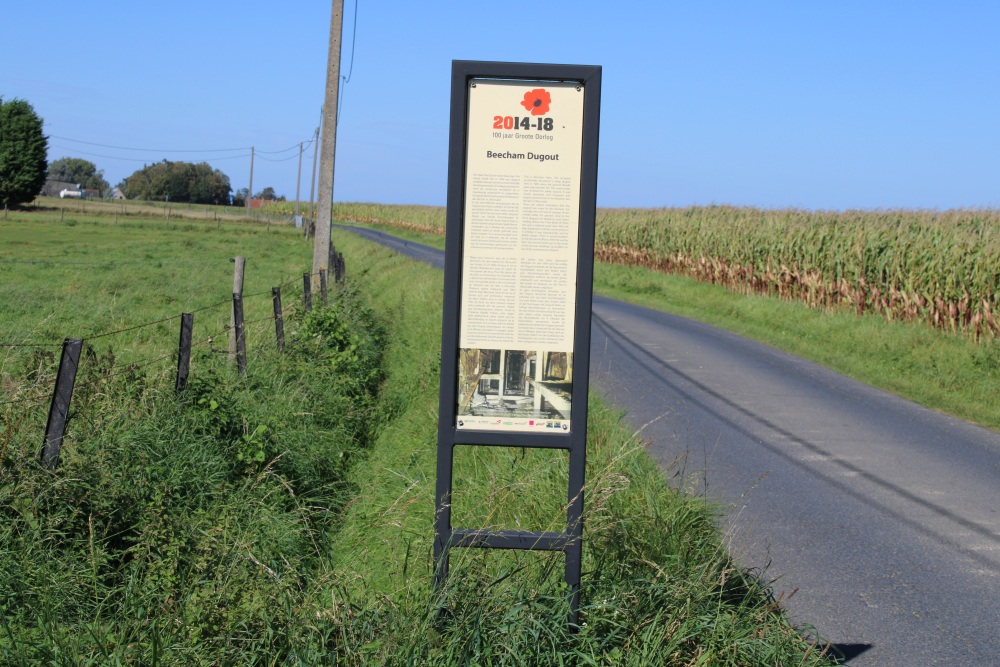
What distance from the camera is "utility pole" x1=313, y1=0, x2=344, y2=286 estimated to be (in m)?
15.7

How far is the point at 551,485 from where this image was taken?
5.52 metres

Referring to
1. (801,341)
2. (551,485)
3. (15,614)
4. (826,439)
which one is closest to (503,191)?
(551,485)

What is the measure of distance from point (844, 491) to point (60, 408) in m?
5.54

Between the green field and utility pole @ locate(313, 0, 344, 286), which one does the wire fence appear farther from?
utility pole @ locate(313, 0, 344, 286)

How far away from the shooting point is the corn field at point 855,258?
17219mm

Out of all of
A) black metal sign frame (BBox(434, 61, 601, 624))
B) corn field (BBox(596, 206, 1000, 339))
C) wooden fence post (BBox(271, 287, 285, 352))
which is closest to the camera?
black metal sign frame (BBox(434, 61, 601, 624))

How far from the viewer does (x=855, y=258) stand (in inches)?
813

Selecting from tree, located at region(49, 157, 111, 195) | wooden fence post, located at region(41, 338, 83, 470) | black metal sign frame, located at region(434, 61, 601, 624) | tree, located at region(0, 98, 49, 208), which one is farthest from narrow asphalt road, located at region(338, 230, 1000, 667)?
tree, located at region(49, 157, 111, 195)

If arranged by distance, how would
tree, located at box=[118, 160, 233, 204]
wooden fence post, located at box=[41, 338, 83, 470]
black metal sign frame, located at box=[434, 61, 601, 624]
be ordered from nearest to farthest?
black metal sign frame, located at box=[434, 61, 601, 624]
wooden fence post, located at box=[41, 338, 83, 470]
tree, located at box=[118, 160, 233, 204]

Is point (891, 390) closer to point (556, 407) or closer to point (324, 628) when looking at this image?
point (556, 407)

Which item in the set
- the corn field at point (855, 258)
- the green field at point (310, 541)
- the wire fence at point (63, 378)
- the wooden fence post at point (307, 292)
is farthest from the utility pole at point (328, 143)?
the corn field at point (855, 258)

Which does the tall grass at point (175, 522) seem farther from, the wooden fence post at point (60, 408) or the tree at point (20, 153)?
the tree at point (20, 153)

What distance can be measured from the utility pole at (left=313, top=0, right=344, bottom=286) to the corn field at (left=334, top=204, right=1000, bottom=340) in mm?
11481

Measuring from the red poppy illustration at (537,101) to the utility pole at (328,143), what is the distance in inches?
460
